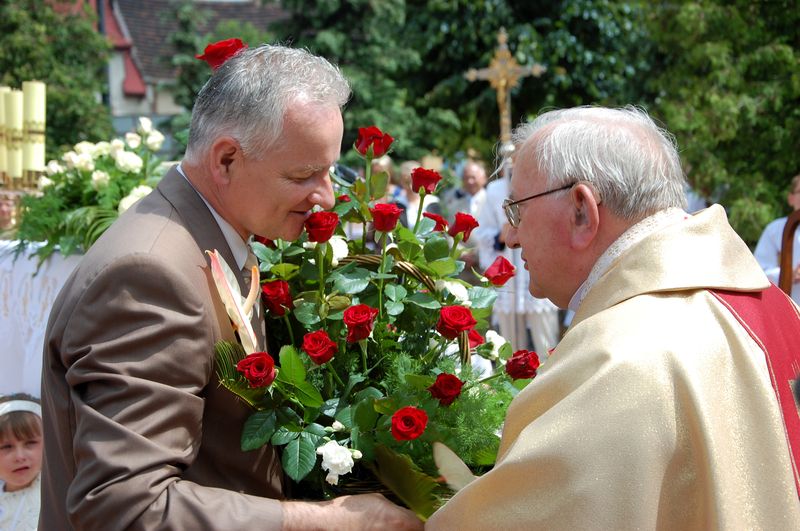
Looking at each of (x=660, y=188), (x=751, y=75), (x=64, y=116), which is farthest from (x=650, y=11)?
(x=660, y=188)

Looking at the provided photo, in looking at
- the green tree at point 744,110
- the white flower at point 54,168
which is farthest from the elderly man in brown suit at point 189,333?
the green tree at point 744,110

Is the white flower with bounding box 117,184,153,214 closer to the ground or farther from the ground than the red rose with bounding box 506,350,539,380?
closer to the ground

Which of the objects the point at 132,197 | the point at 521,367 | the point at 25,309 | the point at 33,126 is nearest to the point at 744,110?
the point at 33,126

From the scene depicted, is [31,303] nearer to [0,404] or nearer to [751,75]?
[0,404]

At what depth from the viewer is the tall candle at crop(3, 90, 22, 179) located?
4.46 m

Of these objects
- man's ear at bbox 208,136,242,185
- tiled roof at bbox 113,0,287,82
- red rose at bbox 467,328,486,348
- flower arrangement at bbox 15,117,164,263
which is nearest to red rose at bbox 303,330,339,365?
man's ear at bbox 208,136,242,185

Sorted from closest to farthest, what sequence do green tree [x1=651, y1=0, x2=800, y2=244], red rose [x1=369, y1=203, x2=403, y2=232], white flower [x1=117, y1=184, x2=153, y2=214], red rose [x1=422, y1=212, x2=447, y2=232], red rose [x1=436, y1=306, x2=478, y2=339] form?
1. red rose [x1=436, y1=306, x2=478, y2=339]
2. red rose [x1=369, y1=203, x2=403, y2=232]
3. red rose [x1=422, y1=212, x2=447, y2=232]
4. white flower [x1=117, y1=184, x2=153, y2=214]
5. green tree [x1=651, y1=0, x2=800, y2=244]

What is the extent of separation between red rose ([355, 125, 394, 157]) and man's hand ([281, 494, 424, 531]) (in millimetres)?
904

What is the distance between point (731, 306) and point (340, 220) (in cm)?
110

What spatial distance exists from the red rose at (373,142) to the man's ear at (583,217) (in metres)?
0.71

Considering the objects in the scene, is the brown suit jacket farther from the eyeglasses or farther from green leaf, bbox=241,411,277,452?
the eyeglasses

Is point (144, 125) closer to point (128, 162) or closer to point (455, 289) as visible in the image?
point (128, 162)

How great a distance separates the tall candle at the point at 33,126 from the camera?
4.50 meters

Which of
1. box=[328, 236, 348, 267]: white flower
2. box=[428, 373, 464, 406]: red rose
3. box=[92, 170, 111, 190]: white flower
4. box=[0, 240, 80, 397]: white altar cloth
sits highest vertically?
box=[328, 236, 348, 267]: white flower
